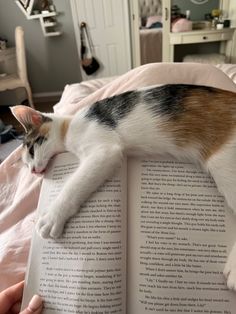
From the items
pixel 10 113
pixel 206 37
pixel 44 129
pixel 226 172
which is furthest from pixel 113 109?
pixel 10 113

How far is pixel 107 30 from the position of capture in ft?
10.6

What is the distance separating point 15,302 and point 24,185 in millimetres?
435

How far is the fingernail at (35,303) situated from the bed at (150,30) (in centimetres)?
280

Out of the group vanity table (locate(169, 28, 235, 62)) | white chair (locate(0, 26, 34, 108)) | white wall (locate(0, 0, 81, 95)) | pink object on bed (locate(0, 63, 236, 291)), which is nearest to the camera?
pink object on bed (locate(0, 63, 236, 291))

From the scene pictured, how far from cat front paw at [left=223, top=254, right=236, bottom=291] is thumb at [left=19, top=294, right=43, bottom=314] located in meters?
0.38

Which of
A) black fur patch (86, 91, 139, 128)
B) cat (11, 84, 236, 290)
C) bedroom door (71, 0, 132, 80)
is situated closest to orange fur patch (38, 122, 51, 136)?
cat (11, 84, 236, 290)

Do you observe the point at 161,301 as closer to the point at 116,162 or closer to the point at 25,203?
the point at 116,162

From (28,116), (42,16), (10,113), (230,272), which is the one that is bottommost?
(10,113)

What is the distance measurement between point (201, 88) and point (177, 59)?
2.34m

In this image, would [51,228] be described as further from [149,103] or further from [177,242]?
[149,103]

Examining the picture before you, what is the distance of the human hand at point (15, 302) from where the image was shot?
51 centimetres

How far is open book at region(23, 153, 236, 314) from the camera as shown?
512 mm

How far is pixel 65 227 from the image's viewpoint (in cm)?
58

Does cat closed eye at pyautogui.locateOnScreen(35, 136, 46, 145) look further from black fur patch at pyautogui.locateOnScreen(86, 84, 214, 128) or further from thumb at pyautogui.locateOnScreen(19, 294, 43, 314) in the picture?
thumb at pyautogui.locateOnScreen(19, 294, 43, 314)
